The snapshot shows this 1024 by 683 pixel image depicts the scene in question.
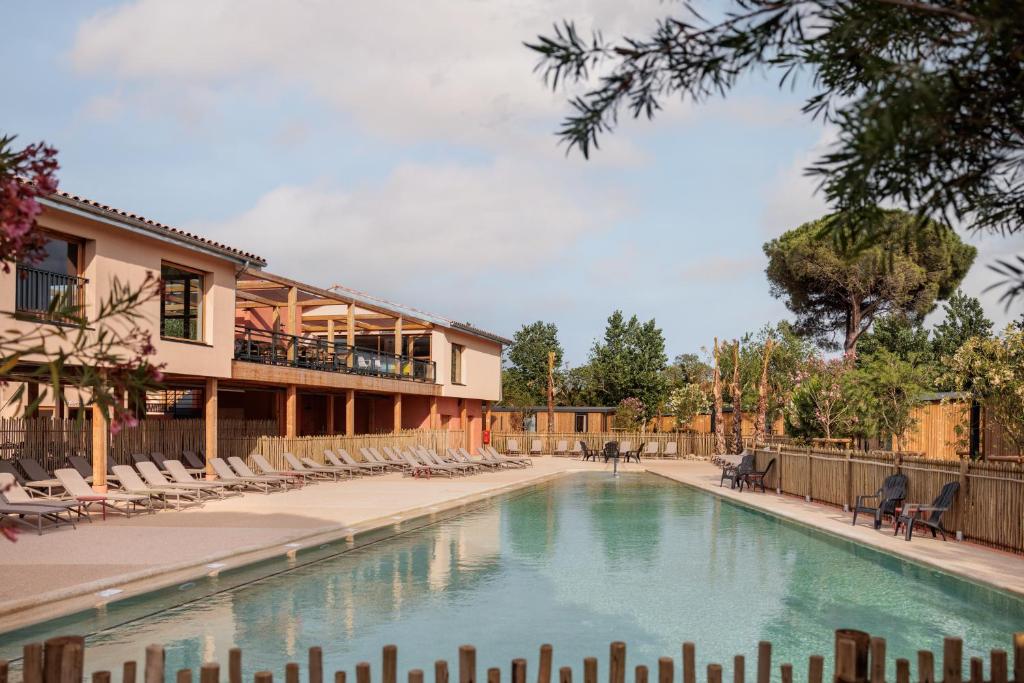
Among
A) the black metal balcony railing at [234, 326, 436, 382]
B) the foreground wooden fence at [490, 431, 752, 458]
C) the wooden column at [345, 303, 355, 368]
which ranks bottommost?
the foreground wooden fence at [490, 431, 752, 458]

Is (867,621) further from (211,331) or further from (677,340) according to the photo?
(677,340)

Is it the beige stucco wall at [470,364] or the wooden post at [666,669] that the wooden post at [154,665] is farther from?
the beige stucco wall at [470,364]

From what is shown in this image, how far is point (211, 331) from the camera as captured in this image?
20.4 metres

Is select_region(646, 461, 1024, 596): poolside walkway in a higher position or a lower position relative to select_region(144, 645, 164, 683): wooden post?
lower

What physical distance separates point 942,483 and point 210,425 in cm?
1506

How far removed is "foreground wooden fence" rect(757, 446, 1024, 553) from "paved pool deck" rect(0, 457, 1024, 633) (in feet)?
1.19

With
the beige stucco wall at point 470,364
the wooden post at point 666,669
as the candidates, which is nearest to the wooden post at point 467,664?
the wooden post at point 666,669

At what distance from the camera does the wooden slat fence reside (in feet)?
74.5

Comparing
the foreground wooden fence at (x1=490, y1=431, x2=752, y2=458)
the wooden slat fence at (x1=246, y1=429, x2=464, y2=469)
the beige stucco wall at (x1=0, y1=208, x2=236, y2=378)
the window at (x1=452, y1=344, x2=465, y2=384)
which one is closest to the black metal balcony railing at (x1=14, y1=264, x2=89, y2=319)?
the beige stucco wall at (x1=0, y1=208, x2=236, y2=378)

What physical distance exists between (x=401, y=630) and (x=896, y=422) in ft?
60.8

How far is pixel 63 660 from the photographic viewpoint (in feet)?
12.6

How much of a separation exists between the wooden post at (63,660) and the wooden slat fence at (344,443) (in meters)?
19.0

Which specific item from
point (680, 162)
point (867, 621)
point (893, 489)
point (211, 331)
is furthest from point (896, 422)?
point (211, 331)

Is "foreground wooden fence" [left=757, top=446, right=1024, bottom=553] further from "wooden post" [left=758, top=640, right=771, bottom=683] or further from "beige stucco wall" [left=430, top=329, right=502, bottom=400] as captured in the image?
"beige stucco wall" [left=430, top=329, right=502, bottom=400]
